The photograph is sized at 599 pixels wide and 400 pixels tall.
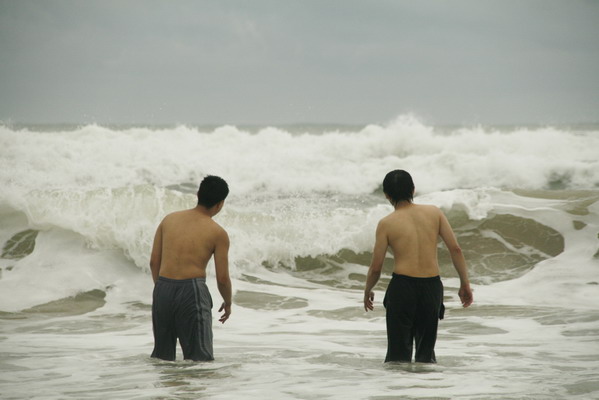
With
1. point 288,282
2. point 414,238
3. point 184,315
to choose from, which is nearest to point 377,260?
Answer: point 414,238

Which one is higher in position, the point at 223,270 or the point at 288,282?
the point at 223,270

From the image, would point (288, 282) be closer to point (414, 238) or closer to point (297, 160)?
point (414, 238)

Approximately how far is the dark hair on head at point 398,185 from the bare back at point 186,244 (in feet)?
3.77

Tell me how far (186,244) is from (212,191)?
1.27 feet

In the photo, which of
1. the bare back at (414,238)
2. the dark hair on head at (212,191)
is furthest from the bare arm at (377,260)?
the dark hair on head at (212,191)

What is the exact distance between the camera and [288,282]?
1098 cm

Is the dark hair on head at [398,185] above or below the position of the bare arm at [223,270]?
above

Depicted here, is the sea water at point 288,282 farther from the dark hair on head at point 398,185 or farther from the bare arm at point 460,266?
the dark hair on head at point 398,185

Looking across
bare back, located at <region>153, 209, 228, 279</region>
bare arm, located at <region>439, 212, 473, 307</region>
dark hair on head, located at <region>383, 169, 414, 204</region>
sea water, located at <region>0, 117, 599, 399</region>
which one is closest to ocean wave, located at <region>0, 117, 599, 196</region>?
sea water, located at <region>0, 117, 599, 399</region>

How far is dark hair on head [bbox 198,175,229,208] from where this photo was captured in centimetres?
505

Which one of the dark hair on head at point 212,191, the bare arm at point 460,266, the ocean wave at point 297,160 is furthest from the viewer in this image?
the ocean wave at point 297,160

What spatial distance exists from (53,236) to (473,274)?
6250mm

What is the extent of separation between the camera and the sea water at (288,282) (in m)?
5.11

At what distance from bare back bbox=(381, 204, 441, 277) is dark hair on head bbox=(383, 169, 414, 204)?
0.27 ft
